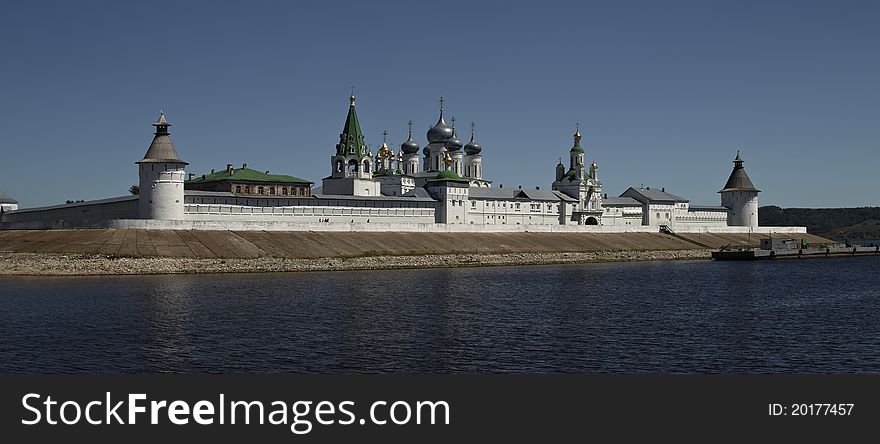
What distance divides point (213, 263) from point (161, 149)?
55.0 ft

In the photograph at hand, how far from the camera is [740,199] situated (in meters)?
128

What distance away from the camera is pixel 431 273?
6259 cm

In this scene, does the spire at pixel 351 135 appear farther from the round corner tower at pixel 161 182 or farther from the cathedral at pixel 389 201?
the round corner tower at pixel 161 182

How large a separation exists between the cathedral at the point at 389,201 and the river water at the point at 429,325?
21038mm

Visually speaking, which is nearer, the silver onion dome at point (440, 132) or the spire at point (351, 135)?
the spire at point (351, 135)

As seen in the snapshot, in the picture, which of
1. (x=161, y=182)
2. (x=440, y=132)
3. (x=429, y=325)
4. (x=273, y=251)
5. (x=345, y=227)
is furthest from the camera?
(x=440, y=132)

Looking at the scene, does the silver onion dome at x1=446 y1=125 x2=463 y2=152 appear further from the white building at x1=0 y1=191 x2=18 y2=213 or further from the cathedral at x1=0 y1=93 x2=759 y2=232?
the white building at x1=0 y1=191 x2=18 y2=213

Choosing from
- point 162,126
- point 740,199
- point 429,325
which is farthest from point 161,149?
point 740,199

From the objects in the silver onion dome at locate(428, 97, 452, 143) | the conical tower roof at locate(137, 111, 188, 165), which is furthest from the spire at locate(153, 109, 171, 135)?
the silver onion dome at locate(428, 97, 452, 143)

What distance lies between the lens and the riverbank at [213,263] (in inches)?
2210

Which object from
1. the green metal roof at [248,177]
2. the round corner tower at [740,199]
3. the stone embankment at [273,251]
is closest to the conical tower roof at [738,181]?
the round corner tower at [740,199]

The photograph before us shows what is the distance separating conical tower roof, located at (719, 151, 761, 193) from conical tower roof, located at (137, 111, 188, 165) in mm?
83650

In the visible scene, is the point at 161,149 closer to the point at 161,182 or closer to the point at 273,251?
the point at 161,182

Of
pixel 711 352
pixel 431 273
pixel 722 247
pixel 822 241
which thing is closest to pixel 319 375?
pixel 711 352
